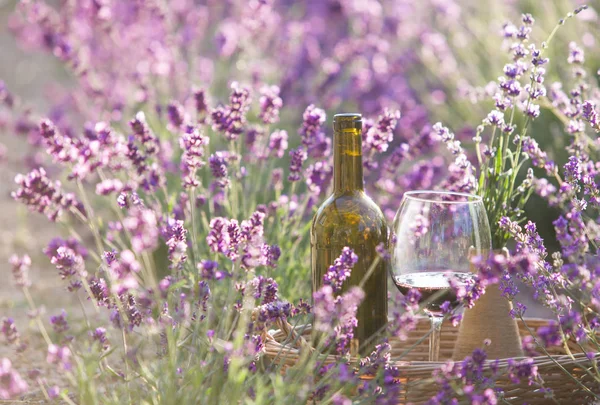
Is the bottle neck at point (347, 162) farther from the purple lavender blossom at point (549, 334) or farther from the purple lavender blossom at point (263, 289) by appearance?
the purple lavender blossom at point (549, 334)

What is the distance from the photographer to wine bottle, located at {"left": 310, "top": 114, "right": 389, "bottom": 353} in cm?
202

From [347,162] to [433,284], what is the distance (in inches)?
15.4

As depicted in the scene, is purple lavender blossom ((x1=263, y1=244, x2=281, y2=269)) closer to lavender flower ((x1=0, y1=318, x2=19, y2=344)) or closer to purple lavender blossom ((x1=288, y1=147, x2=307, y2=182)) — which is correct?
purple lavender blossom ((x1=288, y1=147, x2=307, y2=182))

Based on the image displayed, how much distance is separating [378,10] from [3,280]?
3055mm

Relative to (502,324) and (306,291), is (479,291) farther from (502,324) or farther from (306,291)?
(306,291)

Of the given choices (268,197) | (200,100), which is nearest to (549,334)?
(200,100)

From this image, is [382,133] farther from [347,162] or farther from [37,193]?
[37,193]

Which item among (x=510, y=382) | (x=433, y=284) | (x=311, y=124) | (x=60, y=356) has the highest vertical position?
(x=311, y=124)

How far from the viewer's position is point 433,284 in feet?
6.18

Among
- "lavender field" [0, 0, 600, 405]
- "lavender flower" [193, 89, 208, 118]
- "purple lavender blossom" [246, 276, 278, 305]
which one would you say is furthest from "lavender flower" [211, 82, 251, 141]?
"purple lavender blossom" [246, 276, 278, 305]

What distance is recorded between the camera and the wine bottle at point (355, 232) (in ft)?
6.64

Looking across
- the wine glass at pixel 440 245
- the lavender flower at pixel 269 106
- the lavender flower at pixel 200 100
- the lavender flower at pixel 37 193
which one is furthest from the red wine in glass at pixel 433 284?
the lavender flower at pixel 200 100

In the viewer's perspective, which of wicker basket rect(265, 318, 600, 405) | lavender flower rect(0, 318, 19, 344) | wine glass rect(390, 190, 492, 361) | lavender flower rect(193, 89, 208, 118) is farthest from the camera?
lavender flower rect(193, 89, 208, 118)

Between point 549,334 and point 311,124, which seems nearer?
point 549,334
